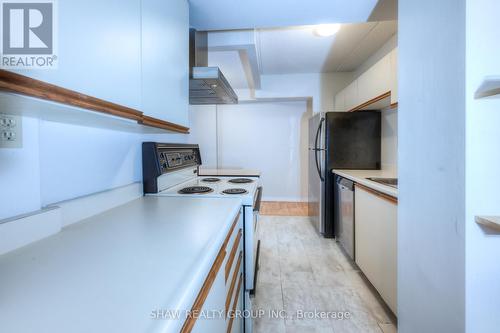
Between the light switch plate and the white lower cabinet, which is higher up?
the light switch plate

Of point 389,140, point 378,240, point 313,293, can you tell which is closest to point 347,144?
point 389,140

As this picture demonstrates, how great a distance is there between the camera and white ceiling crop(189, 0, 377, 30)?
155 cm

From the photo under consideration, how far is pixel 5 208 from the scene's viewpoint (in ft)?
2.27

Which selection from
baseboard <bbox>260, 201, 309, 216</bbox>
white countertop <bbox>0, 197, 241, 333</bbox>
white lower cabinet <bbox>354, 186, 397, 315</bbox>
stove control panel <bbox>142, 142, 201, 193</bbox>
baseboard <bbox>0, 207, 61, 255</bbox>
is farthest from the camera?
baseboard <bbox>260, 201, 309, 216</bbox>

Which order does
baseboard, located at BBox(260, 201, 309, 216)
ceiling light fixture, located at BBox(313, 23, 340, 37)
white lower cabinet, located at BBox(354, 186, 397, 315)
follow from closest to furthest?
1. white lower cabinet, located at BBox(354, 186, 397, 315)
2. ceiling light fixture, located at BBox(313, 23, 340, 37)
3. baseboard, located at BBox(260, 201, 309, 216)

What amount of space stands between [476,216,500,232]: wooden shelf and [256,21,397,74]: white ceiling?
7.61 ft

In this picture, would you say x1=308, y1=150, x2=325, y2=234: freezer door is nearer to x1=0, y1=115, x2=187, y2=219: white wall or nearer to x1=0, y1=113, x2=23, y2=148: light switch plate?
x1=0, y1=115, x2=187, y2=219: white wall

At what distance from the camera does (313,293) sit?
183cm

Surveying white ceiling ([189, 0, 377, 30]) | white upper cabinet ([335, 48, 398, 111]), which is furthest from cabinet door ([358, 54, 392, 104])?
white ceiling ([189, 0, 377, 30])

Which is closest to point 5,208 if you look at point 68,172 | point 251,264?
point 68,172

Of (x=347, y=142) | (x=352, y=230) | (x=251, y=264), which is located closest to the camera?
(x=251, y=264)

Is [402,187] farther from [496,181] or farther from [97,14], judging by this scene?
[97,14]

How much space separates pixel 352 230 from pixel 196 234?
1.92 m

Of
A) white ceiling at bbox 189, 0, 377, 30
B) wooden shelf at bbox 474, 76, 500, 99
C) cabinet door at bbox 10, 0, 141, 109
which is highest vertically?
white ceiling at bbox 189, 0, 377, 30
